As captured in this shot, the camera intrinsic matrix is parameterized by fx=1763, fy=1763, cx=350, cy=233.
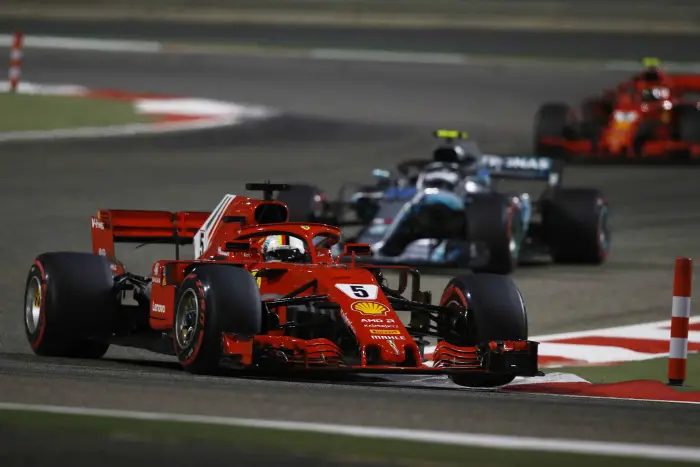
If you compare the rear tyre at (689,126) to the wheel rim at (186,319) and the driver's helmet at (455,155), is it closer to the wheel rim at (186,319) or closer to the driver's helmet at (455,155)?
the driver's helmet at (455,155)

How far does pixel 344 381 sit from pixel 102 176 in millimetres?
12716

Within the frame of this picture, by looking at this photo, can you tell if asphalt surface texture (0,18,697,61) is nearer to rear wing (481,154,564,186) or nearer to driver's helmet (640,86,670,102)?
driver's helmet (640,86,670,102)

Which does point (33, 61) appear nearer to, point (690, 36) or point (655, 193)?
point (690, 36)

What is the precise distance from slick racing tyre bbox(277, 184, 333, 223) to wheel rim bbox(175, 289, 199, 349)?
6.29 metres

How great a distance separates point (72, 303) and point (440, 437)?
4.64 m

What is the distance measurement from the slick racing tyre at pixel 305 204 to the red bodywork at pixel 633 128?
9339 mm

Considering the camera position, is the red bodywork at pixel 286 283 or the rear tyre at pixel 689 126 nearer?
the red bodywork at pixel 286 283

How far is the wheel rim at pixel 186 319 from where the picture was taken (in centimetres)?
1057

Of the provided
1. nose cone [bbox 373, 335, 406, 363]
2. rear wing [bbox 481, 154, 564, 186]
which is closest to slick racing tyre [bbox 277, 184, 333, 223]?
rear wing [bbox 481, 154, 564, 186]

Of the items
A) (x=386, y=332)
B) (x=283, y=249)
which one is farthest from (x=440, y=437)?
(x=283, y=249)

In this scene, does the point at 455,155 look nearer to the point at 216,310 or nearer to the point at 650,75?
the point at 216,310

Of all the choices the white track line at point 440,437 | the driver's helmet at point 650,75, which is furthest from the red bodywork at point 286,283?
the driver's helmet at point 650,75

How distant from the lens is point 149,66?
37.0 metres

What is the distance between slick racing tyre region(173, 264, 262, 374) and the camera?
10219mm
